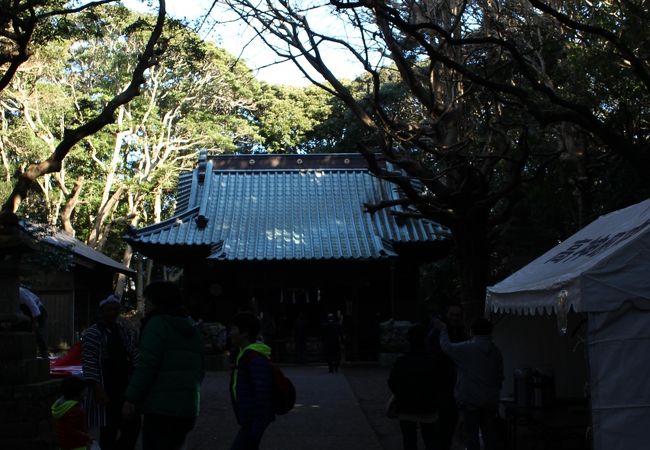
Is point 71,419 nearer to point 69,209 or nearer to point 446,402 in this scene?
point 446,402

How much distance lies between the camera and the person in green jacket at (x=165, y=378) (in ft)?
18.1

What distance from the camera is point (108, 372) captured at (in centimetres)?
752

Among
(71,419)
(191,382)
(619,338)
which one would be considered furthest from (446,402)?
(71,419)

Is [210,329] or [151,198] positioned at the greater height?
[151,198]

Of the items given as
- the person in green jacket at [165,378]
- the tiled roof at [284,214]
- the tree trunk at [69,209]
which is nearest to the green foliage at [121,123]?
the tree trunk at [69,209]

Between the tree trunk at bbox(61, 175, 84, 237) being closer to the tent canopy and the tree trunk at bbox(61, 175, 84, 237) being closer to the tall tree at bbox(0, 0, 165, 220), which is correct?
the tall tree at bbox(0, 0, 165, 220)

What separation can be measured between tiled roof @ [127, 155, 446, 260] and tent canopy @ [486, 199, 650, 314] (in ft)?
41.0

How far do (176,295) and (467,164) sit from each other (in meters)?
8.04

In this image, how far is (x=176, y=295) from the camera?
578 centimetres

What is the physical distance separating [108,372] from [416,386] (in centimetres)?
276

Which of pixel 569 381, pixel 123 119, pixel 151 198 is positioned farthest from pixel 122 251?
pixel 569 381

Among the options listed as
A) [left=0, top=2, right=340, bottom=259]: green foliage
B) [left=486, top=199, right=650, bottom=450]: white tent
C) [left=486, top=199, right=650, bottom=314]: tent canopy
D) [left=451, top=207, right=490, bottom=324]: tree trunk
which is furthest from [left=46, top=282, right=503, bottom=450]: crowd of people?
[left=0, top=2, right=340, bottom=259]: green foliage

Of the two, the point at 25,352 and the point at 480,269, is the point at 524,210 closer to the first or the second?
the point at 480,269

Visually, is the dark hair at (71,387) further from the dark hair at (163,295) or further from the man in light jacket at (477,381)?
the man in light jacket at (477,381)
